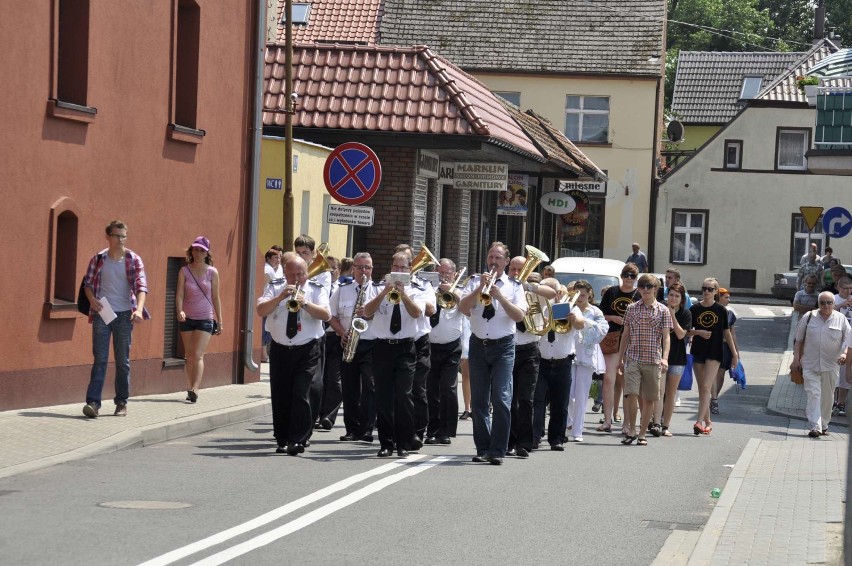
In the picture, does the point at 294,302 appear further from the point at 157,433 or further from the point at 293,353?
the point at 157,433

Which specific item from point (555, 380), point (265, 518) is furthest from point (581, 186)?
point (265, 518)

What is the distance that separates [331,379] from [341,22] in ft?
107

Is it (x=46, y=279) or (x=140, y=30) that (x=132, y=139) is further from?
(x=46, y=279)

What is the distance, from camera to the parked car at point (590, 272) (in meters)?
24.8

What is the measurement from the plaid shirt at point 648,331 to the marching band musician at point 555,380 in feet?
3.34

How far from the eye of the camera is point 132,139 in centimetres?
1691

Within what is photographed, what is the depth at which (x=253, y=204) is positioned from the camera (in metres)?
20.3

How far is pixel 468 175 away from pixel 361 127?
13.0 ft

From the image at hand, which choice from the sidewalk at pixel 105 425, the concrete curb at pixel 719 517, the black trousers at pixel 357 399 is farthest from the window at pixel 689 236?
the black trousers at pixel 357 399

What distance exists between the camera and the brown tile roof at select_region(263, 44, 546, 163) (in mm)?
24703

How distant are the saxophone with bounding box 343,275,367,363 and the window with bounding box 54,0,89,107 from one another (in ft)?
13.1

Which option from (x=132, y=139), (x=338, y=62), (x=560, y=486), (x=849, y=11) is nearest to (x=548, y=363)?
(x=560, y=486)

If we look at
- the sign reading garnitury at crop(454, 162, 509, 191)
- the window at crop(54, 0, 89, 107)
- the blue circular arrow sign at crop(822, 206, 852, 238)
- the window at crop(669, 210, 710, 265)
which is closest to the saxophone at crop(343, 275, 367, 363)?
the window at crop(54, 0, 89, 107)

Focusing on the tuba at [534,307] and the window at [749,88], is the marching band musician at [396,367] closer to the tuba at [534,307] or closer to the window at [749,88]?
the tuba at [534,307]
